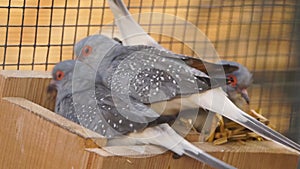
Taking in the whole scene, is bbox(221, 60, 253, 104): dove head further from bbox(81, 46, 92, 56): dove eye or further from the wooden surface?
the wooden surface

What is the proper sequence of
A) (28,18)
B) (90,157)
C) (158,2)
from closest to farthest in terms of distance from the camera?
(90,157) < (28,18) < (158,2)

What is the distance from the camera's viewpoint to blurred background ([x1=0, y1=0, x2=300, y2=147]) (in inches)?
165

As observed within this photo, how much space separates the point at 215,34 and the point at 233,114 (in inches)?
81.3

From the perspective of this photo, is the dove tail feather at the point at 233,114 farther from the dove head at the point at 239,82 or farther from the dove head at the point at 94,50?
the dove head at the point at 239,82

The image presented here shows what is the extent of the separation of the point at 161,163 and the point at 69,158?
11.2 inches

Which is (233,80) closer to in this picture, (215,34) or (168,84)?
(168,84)

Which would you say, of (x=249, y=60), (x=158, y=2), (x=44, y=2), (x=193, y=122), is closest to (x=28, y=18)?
(x=44, y=2)

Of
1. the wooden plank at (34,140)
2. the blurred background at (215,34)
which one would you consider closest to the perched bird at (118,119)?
the wooden plank at (34,140)

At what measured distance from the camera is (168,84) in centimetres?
282

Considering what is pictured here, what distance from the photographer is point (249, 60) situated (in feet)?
15.9

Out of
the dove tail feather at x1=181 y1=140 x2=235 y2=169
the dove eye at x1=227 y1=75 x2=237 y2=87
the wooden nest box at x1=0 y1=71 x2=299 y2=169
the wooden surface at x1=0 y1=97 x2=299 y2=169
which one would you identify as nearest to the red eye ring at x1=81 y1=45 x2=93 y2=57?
the wooden nest box at x1=0 y1=71 x2=299 y2=169

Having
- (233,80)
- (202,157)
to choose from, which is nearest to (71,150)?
(202,157)

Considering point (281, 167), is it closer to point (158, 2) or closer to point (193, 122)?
point (193, 122)

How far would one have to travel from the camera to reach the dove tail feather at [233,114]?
2.82 m
